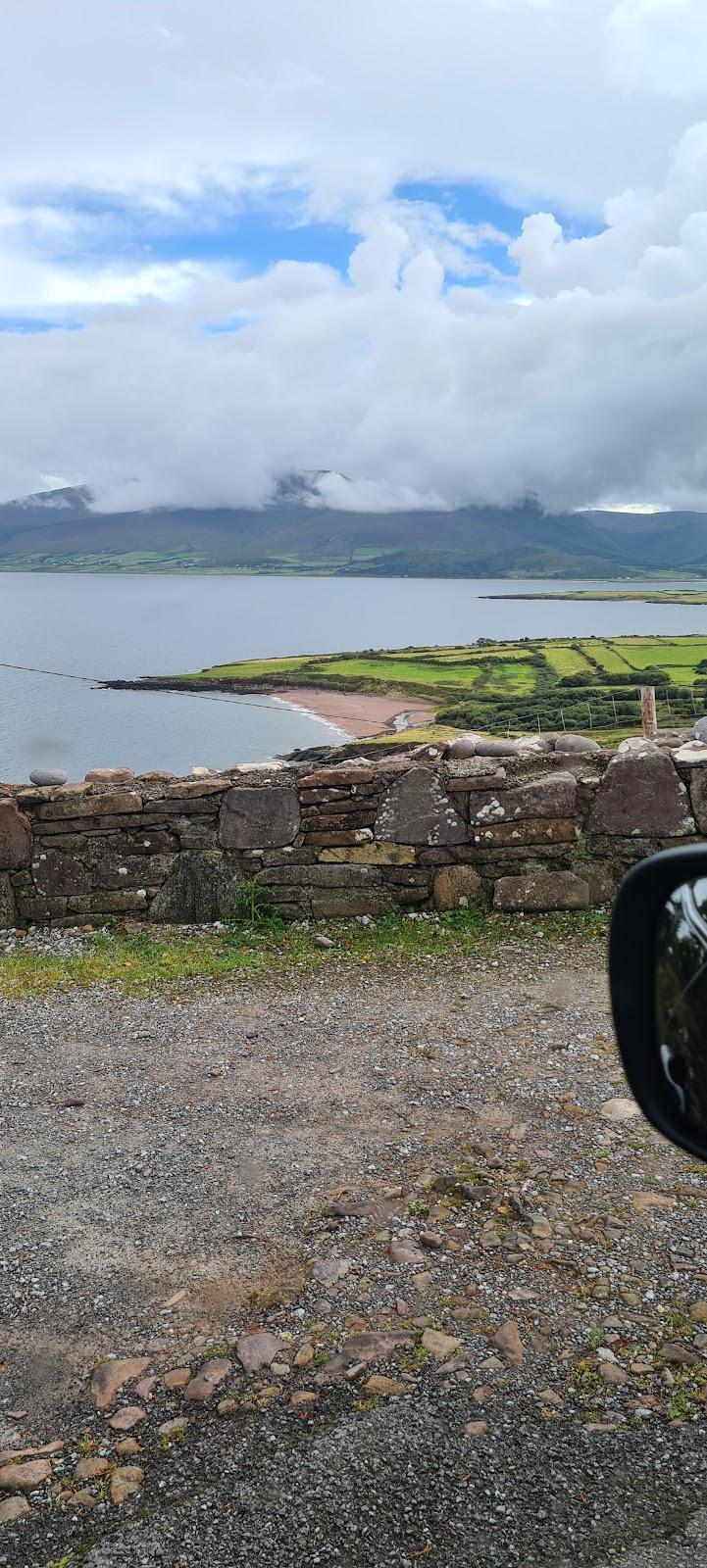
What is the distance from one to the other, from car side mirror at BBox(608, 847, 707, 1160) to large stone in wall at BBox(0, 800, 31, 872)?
8.61 metres

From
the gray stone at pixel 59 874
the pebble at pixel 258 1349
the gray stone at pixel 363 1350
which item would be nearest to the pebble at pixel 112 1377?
the pebble at pixel 258 1349

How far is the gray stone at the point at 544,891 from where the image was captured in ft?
30.6

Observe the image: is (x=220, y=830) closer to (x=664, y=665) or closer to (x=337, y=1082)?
(x=337, y=1082)

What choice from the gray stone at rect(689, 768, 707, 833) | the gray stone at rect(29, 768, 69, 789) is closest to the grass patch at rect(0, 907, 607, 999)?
the gray stone at rect(689, 768, 707, 833)

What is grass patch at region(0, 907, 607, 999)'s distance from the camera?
8422mm

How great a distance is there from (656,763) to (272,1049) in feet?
15.1

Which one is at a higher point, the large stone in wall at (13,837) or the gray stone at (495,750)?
the gray stone at (495,750)

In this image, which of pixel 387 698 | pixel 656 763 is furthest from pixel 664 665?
pixel 656 763

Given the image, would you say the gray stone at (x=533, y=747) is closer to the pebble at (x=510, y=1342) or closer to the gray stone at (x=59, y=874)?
the gray stone at (x=59, y=874)

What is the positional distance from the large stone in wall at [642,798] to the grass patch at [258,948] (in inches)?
35.8

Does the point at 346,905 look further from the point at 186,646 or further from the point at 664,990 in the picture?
the point at 186,646

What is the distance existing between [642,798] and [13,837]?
619 centimetres

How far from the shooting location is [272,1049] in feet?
22.3

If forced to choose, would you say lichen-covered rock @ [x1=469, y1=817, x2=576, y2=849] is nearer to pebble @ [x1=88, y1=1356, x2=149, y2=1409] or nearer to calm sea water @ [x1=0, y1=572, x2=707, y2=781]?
calm sea water @ [x1=0, y1=572, x2=707, y2=781]
